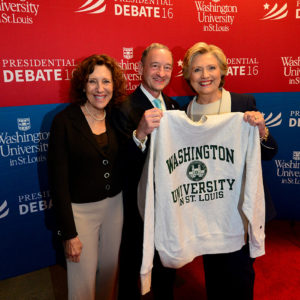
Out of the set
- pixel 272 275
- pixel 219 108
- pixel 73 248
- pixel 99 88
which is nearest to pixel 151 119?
pixel 99 88

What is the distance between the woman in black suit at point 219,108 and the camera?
1706mm

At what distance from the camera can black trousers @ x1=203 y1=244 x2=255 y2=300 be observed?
1698mm

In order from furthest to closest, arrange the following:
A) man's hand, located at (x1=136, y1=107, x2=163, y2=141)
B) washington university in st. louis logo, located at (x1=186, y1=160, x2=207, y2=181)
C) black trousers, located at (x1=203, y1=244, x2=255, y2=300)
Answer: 1. black trousers, located at (x1=203, y1=244, x2=255, y2=300)
2. washington university in st. louis logo, located at (x1=186, y1=160, x2=207, y2=181)
3. man's hand, located at (x1=136, y1=107, x2=163, y2=141)

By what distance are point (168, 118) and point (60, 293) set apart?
1776 mm

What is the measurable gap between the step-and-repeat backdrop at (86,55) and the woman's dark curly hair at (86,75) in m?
0.72

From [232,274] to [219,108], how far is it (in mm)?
967

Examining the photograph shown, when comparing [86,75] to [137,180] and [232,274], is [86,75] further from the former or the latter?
[232,274]

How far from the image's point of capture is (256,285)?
236cm

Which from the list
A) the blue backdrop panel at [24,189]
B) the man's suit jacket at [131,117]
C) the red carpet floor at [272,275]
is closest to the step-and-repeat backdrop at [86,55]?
the blue backdrop panel at [24,189]

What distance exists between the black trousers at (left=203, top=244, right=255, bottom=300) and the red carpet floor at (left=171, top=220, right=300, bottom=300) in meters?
0.48

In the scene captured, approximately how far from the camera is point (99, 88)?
1.66 meters

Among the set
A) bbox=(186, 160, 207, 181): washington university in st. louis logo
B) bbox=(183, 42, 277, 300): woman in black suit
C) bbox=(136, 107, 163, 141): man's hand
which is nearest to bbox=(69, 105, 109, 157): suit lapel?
bbox=(136, 107, 163, 141): man's hand

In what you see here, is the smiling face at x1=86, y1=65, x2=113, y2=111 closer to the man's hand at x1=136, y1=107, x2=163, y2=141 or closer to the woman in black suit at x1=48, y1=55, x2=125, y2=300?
the woman in black suit at x1=48, y1=55, x2=125, y2=300

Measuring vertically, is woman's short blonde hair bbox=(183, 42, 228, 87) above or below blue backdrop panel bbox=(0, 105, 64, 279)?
above
